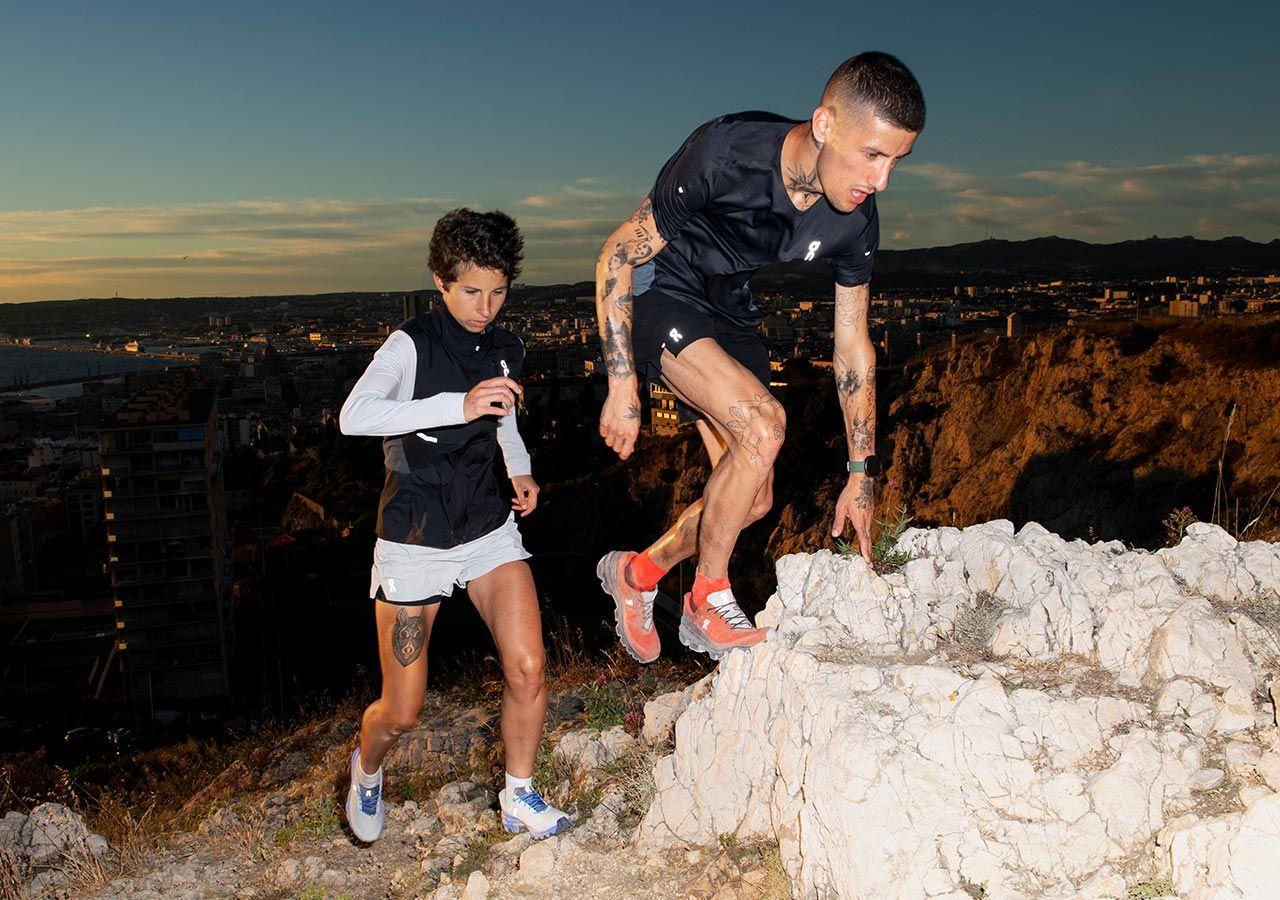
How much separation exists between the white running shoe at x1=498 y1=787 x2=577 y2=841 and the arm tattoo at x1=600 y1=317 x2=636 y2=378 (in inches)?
78.2

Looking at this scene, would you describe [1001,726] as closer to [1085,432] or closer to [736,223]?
[736,223]

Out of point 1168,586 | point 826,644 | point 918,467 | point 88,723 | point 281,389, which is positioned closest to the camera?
point 1168,586

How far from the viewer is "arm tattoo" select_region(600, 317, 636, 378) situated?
3.96m

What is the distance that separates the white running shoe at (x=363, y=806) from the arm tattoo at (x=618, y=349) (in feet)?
7.71

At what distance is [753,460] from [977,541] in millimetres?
1130

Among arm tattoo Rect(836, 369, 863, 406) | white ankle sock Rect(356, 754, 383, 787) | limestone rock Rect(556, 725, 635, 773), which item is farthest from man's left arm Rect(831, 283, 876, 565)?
white ankle sock Rect(356, 754, 383, 787)

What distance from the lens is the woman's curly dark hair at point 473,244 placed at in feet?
13.3

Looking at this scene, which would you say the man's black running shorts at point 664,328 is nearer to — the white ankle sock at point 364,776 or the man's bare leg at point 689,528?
the man's bare leg at point 689,528

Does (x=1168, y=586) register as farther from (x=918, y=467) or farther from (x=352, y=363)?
(x=352, y=363)

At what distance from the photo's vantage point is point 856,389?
14.8 feet

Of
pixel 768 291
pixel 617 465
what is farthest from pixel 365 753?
pixel 768 291

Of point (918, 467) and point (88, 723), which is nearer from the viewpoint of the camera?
point (918, 467)

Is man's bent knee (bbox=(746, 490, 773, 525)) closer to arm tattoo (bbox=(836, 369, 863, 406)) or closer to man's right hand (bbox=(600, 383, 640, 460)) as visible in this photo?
arm tattoo (bbox=(836, 369, 863, 406))

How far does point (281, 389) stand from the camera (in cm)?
7812
